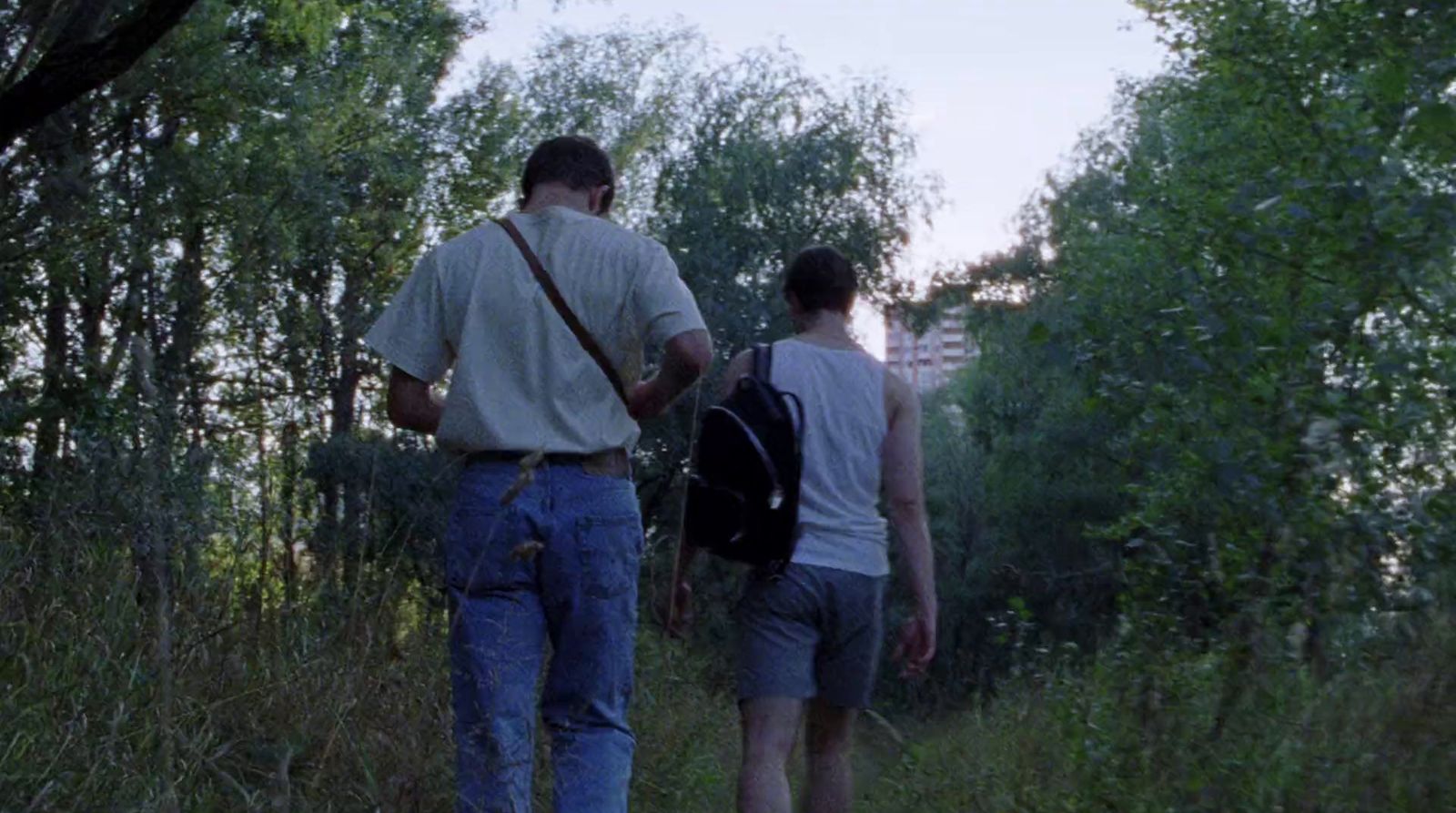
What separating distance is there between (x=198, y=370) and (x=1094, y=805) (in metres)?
20.2

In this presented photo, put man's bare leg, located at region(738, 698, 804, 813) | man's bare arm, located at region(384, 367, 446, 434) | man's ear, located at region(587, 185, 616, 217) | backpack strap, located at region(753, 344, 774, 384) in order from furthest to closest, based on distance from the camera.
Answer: backpack strap, located at region(753, 344, 774, 384) < man's bare leg, located at region(738, 698, 804, 813) < man's ear, located at region(587, 185, 616, 217) < man's bare arm, located at region(384, 367, 446, 434)

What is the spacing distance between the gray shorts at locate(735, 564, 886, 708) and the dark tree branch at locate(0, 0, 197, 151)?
408cm

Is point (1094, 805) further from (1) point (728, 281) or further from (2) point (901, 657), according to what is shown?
(1) point (728, 281)

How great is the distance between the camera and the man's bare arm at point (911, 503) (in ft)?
16.6

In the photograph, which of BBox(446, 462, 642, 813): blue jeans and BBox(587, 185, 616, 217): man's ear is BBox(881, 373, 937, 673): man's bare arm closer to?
BBox(587, 185, 616, 217): man's ear

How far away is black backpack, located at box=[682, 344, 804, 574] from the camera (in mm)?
4855

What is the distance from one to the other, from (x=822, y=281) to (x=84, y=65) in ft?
12.8

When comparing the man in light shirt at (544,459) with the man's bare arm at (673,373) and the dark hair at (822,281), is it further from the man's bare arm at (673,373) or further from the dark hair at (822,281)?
the dark hair at (822,281)

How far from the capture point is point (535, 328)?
13.7 ft

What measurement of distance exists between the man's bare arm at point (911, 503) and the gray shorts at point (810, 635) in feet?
0.54

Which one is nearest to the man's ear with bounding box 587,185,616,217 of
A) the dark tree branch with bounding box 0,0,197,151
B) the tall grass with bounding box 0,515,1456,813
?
the tall grass with bounding box 0,515,1456,813

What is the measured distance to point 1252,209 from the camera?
6477mm

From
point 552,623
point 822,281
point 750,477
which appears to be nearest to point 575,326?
point 552,623

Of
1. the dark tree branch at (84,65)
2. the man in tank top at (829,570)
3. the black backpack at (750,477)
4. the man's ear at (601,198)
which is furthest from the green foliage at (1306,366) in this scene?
the dark tree branch at (84,65)
